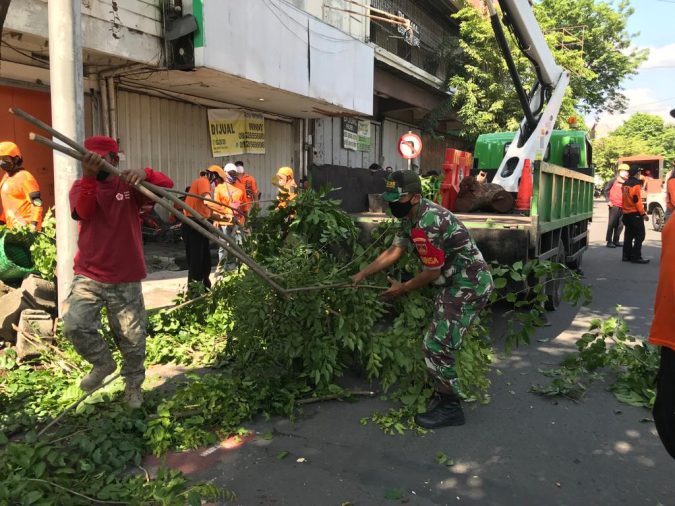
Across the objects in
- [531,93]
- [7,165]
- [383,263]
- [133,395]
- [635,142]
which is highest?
[635,142]

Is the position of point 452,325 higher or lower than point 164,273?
higher

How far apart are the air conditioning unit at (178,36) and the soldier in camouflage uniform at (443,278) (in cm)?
650

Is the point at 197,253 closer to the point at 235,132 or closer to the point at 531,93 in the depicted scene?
the point at 235,132

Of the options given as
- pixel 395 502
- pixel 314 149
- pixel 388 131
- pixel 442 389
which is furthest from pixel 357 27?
pixel 395 502

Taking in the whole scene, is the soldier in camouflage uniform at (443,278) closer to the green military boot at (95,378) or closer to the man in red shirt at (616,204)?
the green military boot at (95,378)

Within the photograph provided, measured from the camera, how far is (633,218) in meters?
10.4

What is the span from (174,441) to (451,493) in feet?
5.50

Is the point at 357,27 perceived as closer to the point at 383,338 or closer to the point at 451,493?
the point at 383,338

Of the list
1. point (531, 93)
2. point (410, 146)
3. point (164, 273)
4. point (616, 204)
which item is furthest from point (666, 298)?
point (616, 204)

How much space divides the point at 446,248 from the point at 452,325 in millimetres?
512

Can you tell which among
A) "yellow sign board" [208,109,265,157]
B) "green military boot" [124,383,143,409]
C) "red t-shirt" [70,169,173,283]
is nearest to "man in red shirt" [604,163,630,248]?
"yellow sign board" [208,109,265,157]

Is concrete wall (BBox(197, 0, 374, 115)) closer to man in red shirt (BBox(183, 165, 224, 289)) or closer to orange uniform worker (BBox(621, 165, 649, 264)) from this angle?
man in red shirt (BBox(183, 165, 224, 289))

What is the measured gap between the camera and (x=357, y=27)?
48.4 ft

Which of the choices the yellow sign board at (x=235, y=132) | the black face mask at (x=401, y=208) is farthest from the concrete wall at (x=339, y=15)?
the black face mask at (x=401, y=208)
